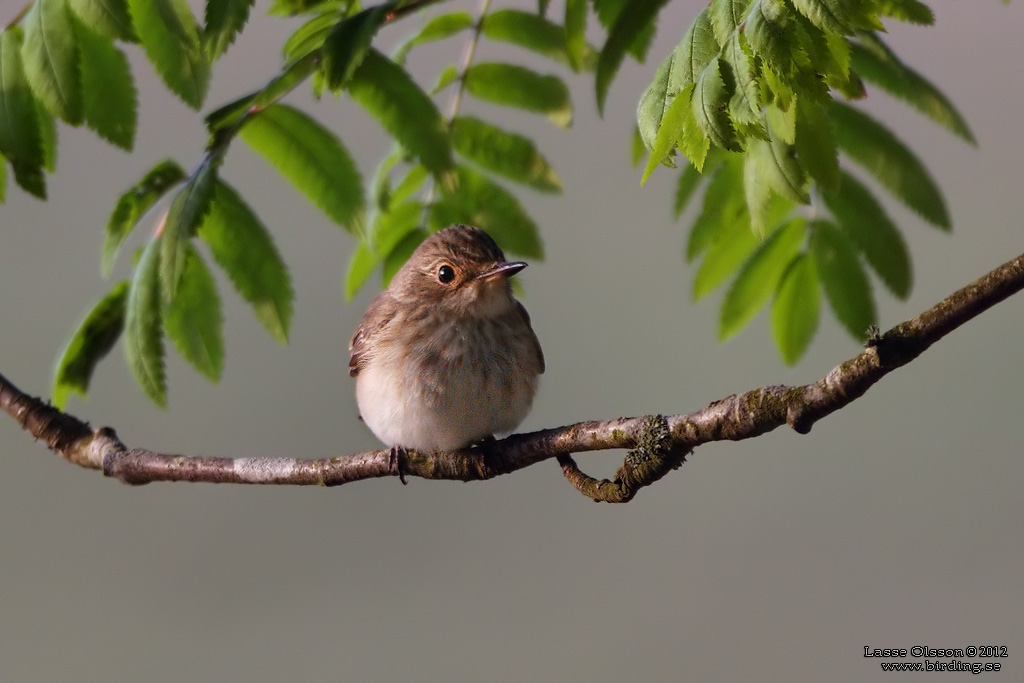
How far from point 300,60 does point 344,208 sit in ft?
1.33

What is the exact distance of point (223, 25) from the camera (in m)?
2.19

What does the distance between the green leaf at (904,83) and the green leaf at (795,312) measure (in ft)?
1.82

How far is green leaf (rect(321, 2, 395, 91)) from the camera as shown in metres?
2.33

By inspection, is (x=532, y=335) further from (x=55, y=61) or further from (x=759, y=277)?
(x=55, y=61)

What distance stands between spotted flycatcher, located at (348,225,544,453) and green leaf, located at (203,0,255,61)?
1105 mm

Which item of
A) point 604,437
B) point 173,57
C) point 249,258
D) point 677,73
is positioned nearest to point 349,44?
point 173,57

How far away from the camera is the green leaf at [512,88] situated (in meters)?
3.31

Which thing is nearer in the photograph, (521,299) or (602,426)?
(602,426)

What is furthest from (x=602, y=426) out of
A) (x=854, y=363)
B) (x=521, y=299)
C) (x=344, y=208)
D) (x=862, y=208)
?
(x=521, y=299)

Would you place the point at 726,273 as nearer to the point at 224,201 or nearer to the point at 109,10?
the point at 224,201

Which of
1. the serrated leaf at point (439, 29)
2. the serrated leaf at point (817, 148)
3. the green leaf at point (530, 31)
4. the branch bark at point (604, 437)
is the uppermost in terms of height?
the serrated leaf at point (439, 29)

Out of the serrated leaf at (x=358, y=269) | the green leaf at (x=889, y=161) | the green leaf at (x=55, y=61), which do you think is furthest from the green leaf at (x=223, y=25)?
the green leaf at (x=889, y=161)

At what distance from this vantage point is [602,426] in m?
2.03

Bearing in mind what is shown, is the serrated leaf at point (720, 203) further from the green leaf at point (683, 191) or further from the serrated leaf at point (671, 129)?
the serrated leaf at point (671, 129)
